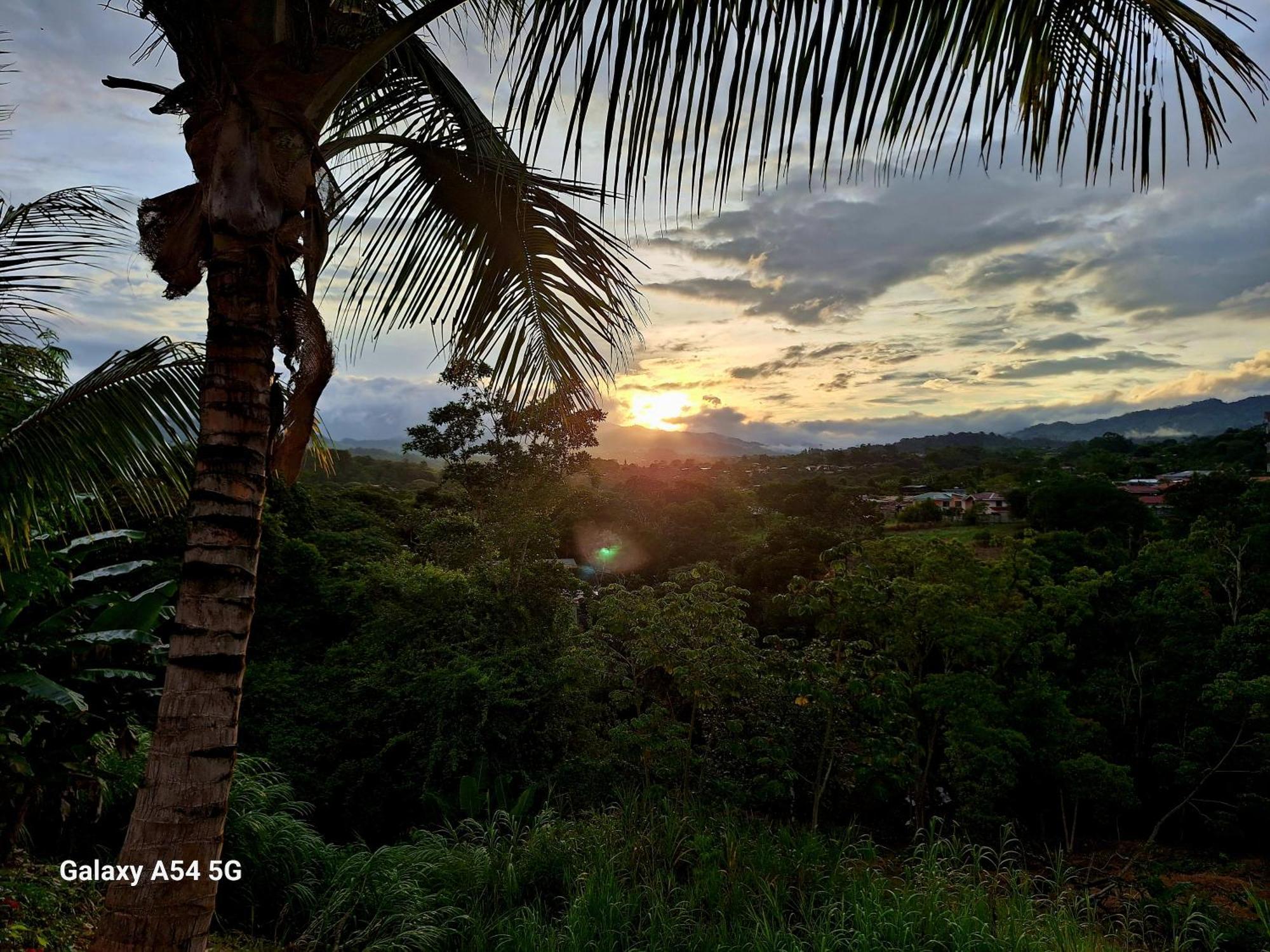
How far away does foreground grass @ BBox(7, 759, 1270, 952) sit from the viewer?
12.7 feet

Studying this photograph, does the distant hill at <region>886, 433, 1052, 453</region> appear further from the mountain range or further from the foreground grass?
the foreground grass

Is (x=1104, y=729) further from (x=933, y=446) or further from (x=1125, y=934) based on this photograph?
(x=933, y=446)

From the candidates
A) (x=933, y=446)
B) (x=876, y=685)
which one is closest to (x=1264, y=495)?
(x=876, y=685)

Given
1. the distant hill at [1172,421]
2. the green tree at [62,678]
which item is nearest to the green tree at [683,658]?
the green tree at [62,678]

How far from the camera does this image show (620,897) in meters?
4.35

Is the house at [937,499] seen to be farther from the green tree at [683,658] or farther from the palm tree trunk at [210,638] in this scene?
the palm tree trunk at [210,638]

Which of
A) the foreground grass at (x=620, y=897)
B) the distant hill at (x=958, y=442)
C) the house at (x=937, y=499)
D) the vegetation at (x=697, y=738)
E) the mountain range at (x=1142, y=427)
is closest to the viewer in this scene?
the foreground grass at (x=620, y=897)

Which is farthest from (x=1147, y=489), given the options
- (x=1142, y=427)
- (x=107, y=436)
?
(x=1142, y=427)

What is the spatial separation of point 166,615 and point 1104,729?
1385cm

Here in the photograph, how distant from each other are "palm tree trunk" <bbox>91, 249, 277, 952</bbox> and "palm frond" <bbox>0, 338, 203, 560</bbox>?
1474 millimetres

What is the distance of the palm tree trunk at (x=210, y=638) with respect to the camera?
182cm

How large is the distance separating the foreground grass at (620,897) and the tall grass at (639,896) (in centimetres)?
1

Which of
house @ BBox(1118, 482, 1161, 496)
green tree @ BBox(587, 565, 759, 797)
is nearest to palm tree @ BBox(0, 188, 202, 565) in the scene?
green tree @ BBox(587, 565, 759, 797)

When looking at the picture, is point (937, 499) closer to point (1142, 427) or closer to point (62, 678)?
point (62, 678)
